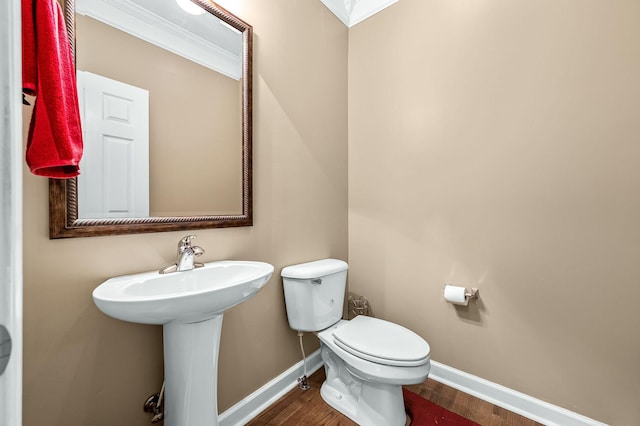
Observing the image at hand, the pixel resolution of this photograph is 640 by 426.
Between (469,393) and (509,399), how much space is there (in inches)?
7.5

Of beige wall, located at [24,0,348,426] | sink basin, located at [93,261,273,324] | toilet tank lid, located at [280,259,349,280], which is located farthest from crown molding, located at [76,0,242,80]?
toilet tank lid, located at [280,259,349,280]

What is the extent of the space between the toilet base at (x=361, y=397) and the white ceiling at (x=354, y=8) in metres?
2.20

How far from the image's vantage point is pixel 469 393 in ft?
5.10

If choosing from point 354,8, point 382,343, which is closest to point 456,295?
point 382,343

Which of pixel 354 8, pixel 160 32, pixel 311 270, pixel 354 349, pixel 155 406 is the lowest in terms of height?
pixel 155 406

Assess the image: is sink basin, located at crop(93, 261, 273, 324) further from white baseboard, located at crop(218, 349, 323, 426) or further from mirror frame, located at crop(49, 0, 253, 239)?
white baseboard, located at crop(218, 349, 323, 426)

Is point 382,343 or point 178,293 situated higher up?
point 178,293

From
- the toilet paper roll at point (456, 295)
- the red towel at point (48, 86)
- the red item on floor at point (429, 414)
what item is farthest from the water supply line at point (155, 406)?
the toilet paper roll at point (456, 295)

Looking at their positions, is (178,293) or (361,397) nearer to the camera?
(178,293)

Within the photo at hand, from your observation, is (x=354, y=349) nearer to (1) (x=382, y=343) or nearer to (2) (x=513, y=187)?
(1) (x=382, y=343)

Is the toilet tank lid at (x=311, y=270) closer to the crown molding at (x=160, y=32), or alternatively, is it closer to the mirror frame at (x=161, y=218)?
the mirror frame at (x=161, y=218)

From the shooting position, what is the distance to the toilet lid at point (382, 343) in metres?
1.19

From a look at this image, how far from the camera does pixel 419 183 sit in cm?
173

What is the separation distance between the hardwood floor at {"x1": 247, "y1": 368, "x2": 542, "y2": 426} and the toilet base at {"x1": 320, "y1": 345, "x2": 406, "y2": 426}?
45 mm
